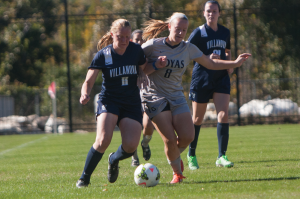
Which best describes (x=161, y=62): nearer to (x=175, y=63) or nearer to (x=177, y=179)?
(x=175, y=63)

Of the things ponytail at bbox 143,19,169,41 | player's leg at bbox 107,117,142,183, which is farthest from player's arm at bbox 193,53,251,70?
player's leg at bbox 107,117,142,183

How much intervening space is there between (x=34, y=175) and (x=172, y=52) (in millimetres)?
2803

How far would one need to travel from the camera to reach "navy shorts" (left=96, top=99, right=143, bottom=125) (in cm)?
436

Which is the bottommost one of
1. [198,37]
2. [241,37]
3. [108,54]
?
[108,54]

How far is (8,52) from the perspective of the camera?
26750 mm

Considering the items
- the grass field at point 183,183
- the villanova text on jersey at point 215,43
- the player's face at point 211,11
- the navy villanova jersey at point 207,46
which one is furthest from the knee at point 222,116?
the player's face at point 211,11

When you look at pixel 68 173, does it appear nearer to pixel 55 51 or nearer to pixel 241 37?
pixel 241 37

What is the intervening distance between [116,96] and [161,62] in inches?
25.4

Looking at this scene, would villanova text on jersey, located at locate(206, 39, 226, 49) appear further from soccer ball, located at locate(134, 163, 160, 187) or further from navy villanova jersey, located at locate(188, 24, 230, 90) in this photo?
soccer ball, located at locate(134, 163, 160, 187)

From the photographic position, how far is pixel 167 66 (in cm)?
461

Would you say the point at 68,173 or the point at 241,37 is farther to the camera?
the point at 241,37

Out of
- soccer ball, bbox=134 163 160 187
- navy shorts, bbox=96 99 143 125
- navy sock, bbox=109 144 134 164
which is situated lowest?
soccer ball, bbox=134 163 160 187

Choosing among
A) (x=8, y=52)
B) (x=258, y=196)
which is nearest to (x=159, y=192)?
(x=258, y=196)

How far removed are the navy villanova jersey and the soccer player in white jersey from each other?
3.37ft
